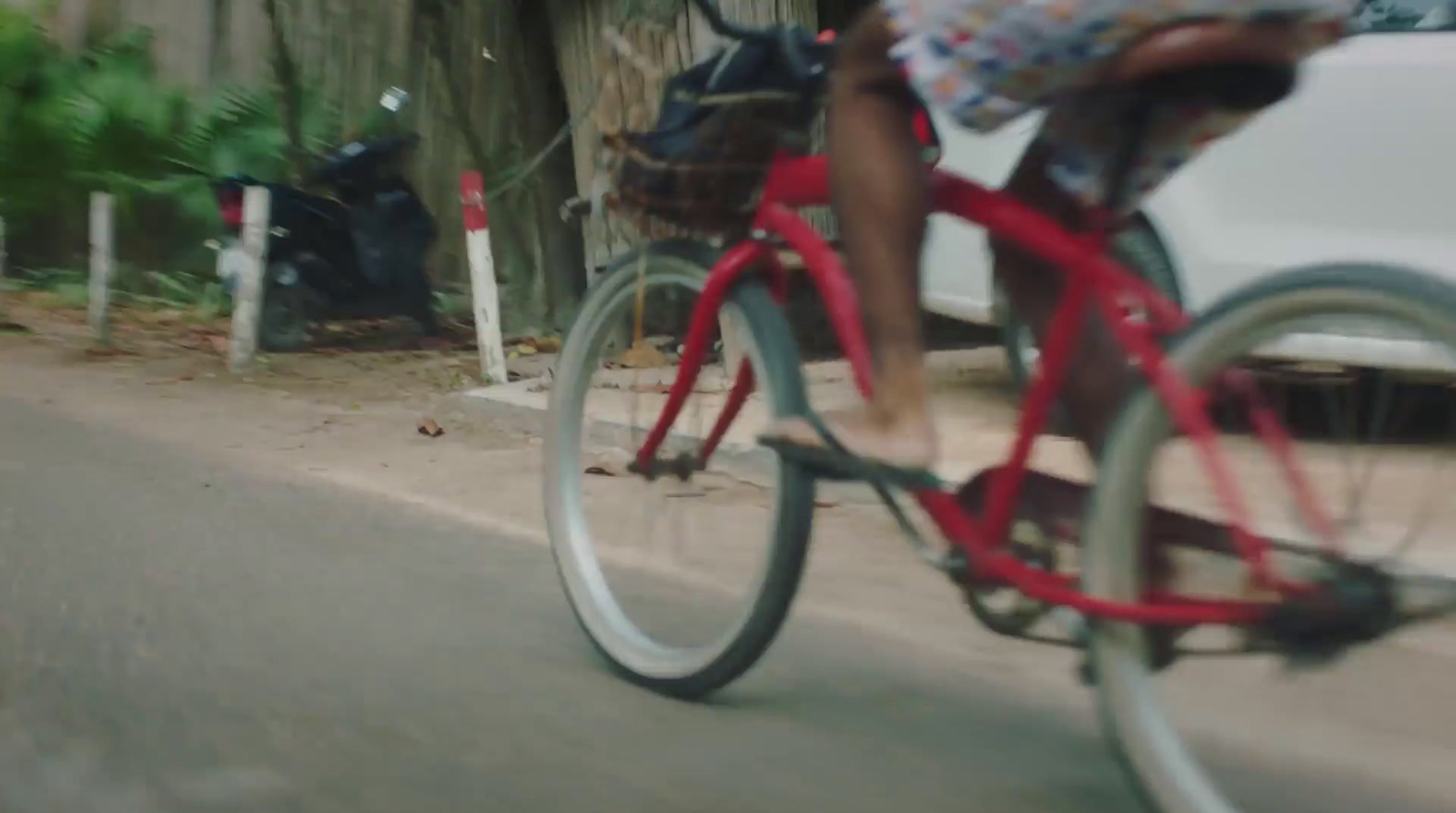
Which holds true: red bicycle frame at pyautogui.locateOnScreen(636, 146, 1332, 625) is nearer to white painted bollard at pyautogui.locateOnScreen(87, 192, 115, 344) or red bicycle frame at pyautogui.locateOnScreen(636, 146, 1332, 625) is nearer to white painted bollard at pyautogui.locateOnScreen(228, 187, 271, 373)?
white painted bollard at pyautogui.locateOnScreen(228, 187, 271, 373)

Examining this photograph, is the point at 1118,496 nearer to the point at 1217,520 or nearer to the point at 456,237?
the point at 1217,520

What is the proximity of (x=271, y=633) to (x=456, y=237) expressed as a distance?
261 inches

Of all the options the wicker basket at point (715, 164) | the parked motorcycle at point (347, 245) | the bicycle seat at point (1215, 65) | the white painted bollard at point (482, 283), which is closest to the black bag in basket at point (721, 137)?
the wicker basket at point (715, 164)

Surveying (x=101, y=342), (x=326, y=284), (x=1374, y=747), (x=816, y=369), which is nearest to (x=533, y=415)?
(x=816, y=369)

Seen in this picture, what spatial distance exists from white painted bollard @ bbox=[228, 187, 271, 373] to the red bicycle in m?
5.14

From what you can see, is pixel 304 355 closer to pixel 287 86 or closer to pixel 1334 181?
pixel 287 86

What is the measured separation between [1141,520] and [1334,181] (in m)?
3.35

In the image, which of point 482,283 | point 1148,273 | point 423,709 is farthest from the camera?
point 482,283

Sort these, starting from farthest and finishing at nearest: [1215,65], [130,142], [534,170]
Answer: [130,142]
[534,170]
[1215,65]

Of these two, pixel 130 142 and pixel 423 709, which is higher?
pixel 130 142

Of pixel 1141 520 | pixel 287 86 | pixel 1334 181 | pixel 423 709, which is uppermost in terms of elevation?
pixel 1334 181

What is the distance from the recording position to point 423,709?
340cm

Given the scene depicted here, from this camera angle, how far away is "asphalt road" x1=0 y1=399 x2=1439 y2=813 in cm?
296

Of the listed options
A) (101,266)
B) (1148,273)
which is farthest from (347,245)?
(1148,273)
